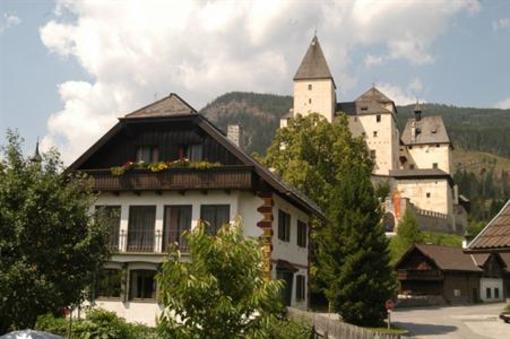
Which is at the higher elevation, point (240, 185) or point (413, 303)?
point (240, 185)

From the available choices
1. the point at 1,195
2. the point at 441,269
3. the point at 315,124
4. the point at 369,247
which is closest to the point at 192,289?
the point at 1,195

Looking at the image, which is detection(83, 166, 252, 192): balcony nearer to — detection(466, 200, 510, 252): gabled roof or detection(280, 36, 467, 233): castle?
detection(466, 200, 510, 252): gabled roof

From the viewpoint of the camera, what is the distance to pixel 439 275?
5947 centimetres

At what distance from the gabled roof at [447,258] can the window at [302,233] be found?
2927 centimetres

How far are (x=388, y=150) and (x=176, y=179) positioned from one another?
87.6 m

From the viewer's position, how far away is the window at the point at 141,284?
2761 centimetres

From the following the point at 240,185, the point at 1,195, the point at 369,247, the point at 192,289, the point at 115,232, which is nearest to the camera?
the point at 192,289

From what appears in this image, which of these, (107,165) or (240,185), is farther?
(107,165)

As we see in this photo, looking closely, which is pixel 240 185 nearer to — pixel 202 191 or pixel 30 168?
pixel 202 191

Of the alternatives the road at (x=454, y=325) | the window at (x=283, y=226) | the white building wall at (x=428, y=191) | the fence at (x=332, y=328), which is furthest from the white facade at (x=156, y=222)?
the white building wall at (x=428, y=191)

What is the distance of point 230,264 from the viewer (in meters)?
12.1

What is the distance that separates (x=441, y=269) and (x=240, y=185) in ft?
126

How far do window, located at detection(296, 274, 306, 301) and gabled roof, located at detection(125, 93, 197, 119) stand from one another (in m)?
9.79

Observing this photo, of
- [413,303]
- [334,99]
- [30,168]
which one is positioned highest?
[334,99]
